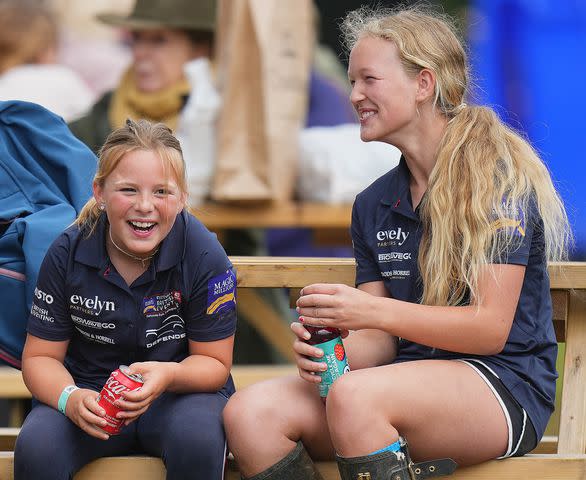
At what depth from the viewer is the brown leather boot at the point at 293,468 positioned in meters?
2.59

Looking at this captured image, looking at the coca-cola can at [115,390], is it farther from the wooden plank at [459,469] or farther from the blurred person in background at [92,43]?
the blurred person in background at [92,43]

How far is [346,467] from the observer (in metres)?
2.51

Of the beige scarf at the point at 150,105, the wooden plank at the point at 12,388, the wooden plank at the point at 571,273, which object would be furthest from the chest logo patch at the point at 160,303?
the beige scarf at the point at 150,105

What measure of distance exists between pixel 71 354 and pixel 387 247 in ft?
2.71

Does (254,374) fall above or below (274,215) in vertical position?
below

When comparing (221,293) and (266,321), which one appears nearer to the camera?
(221,293)

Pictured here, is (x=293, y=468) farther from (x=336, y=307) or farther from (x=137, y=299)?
(x=137, y=299)

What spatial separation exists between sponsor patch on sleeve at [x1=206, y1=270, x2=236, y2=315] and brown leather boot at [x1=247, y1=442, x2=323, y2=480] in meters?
Answer: 0.37

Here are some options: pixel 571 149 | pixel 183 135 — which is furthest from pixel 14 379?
pixel 571 149

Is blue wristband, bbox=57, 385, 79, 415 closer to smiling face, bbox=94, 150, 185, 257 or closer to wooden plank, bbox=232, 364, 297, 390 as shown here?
smiling face, bbox=94, 150, 185, 257

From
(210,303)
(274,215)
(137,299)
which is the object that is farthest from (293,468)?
(274,215)

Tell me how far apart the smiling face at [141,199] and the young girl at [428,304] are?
0.39m

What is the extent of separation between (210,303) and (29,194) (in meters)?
0.70

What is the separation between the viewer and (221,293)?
2729 mm
